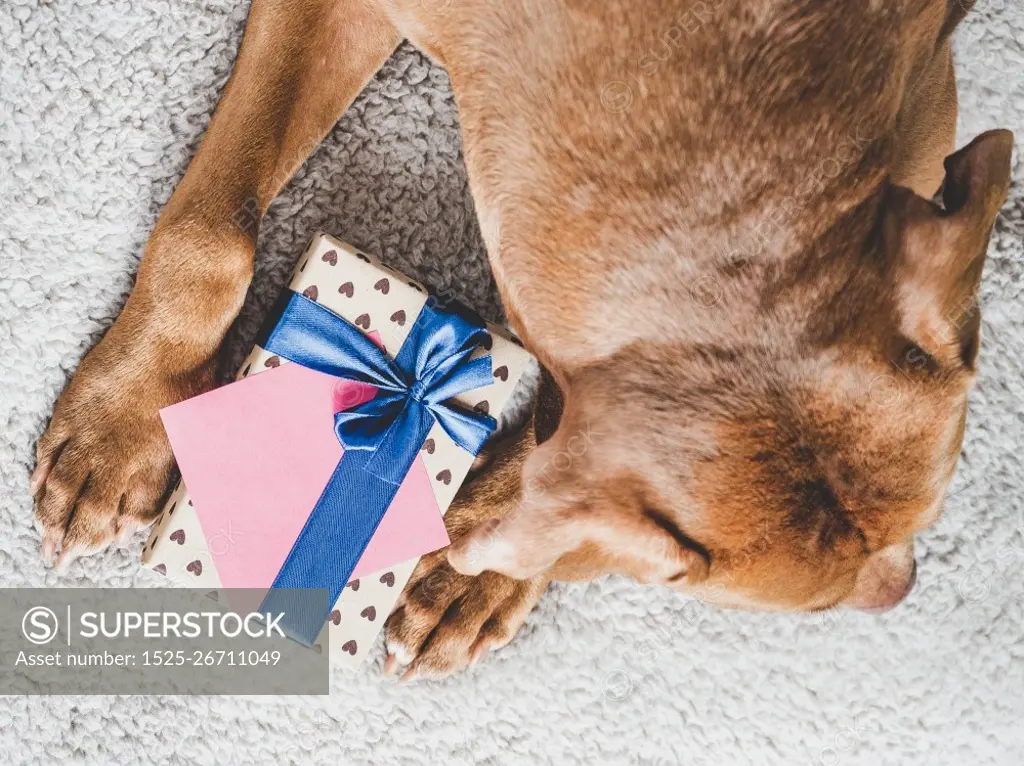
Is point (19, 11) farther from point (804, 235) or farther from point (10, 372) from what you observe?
point (804, 235)

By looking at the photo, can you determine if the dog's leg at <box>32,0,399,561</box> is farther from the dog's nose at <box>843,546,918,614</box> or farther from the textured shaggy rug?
the dog's nose at <box>843,546,918,614</box>

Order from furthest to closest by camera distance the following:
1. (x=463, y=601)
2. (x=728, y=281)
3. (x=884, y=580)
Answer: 1. (x=463, y=601)
2. (x=884, y=580)
3. (x=728, y=281)

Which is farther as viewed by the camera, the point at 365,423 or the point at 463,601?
the point at 463,601

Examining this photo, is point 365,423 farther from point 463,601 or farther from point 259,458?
point 463,601

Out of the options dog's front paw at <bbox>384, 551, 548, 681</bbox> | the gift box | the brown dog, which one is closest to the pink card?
the gift box

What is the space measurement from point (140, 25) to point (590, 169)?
96 centimetres

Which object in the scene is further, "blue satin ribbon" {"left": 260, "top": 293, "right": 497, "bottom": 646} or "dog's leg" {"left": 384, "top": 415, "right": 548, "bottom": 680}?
"dog's leg" {"left": 384, "top": 415, "right": 548, "bottom": 680}

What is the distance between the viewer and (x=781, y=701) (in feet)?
5.12

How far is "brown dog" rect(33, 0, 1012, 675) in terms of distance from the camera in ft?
2.73

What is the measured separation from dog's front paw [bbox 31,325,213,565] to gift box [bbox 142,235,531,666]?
3.0 inches

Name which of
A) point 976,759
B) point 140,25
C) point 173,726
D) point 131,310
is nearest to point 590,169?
point 131,310

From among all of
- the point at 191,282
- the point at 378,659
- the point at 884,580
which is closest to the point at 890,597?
the point at 884,580

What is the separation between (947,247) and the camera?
849 mm

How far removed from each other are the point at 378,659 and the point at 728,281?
3.14ft
